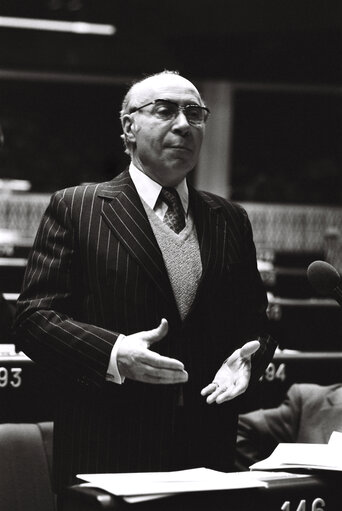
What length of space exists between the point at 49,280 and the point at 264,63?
26.5 feet

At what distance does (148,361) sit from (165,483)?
251 millimetres

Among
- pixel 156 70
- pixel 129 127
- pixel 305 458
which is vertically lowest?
pixel 305 458

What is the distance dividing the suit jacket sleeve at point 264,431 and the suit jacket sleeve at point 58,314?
0.94 metres

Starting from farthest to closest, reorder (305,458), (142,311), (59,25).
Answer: (59,25) → (142,311) → (305,458)

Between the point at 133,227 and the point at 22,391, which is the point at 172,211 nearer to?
the point at 133,227

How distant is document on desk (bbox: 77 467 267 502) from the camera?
144 cm

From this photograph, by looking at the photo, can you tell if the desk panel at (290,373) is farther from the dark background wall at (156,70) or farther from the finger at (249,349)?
the dark background wall at (156,70)

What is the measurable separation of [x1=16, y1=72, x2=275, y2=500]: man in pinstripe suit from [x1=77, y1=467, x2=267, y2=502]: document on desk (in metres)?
0.24

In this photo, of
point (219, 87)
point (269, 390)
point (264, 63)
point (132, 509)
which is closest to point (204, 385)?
point (132, 509)

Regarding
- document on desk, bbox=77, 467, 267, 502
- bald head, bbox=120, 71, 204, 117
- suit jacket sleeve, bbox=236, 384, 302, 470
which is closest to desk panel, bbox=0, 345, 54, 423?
suit jacket sleeve, bbox=236, 384, 302, 470

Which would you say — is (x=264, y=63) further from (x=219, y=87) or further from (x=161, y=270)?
(x=161, y=270)

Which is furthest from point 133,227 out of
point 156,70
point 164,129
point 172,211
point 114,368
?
point 156,70

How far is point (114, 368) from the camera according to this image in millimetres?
1778

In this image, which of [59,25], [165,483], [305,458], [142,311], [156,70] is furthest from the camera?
[156,70]
